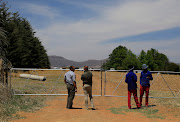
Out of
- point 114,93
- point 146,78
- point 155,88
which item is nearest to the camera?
point 146,78

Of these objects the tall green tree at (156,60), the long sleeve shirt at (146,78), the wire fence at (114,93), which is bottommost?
the wire fence at (114,93)

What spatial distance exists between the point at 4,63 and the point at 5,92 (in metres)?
Answer: 2.21

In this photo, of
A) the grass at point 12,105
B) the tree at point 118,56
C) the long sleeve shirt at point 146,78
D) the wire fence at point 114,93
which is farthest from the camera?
the tree at point 118,56

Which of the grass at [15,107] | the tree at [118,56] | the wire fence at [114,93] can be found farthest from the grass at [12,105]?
the tree at [118,56]

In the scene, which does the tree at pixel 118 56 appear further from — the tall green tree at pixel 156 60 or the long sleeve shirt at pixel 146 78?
the long sleeve shirt at pixel 146 78

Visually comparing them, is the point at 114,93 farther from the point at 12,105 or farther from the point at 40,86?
the point at 12,105

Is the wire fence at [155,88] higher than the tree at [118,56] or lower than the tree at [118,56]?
lower

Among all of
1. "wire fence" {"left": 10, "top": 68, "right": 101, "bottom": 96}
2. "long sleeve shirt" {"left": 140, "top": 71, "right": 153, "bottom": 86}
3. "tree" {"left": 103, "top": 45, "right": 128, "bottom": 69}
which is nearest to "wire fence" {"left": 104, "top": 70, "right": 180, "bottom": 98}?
"wire fence" {"left": 10, "top": 68, "right": 101, "bottom": 96}

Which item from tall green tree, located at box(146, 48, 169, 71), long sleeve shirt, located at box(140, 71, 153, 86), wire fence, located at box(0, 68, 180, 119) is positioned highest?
tall green tree, located at box(146, 48, 169, 71)

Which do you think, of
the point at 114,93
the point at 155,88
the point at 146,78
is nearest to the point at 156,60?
the point at 155,88

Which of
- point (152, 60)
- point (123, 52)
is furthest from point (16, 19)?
point (152, 60)

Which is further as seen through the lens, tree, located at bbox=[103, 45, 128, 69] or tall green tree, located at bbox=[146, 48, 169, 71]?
tall green tree, located at bbox=[146, 48, 169, 71]

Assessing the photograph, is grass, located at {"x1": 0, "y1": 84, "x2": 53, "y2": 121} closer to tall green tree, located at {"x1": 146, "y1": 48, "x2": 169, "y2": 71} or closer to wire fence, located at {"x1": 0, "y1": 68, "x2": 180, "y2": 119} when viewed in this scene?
wire fence, located at {"x1": 0, "y1": 68, "x2": 180, "y2": 119}

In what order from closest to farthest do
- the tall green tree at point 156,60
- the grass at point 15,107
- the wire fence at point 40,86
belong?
the grass at point 15,107, the wire fence at point 40,86, the tall green tree at point 156,60
